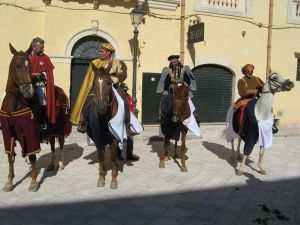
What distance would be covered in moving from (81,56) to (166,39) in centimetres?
334

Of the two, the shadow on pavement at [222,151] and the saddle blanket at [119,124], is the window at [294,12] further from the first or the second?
the saddle blanket at [119,124]

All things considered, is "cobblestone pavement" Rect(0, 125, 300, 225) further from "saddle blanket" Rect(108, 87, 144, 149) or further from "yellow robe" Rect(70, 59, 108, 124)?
"yellow robe" Rect(70, 59, 108, 124)

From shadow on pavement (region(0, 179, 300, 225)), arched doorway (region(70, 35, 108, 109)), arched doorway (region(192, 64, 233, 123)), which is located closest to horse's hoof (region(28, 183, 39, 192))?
shadow on pavement (region(0, 179, 300, 225))

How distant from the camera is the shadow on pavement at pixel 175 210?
16.8 ft

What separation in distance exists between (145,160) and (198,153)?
1734 mm

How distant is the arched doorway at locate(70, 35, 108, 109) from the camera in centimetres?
1355

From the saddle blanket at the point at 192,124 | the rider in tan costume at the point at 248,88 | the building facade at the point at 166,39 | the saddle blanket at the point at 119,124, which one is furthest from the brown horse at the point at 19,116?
the building facade at the point at 166,39

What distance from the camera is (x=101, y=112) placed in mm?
5969

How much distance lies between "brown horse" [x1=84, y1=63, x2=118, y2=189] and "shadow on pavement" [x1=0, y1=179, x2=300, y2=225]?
99 cm

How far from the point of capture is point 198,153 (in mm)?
10031

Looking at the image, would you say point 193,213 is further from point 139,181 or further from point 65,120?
point 65,120

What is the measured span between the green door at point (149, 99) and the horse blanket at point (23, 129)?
8697 mm

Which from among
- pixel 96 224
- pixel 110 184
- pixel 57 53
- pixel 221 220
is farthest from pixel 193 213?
pixel 57 53

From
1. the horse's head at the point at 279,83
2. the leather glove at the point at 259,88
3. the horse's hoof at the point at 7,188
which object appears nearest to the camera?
the horse's hoof at the point at 7,188
